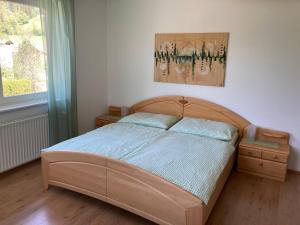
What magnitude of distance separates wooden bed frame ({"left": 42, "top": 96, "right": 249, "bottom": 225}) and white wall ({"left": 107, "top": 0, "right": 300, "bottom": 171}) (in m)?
1.26

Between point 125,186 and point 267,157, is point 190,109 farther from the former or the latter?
point 125,186

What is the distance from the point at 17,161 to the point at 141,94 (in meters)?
1.91

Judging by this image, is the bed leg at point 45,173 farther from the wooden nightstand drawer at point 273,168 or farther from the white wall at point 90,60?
the wooden nightstand drawer at point 273,168

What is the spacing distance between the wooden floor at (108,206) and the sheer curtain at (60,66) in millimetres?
736

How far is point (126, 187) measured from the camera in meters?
2.14

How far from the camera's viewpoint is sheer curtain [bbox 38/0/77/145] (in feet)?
9.91

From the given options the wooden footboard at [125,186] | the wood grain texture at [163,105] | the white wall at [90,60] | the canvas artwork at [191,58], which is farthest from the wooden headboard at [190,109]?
the wooden footboard at [125,186]

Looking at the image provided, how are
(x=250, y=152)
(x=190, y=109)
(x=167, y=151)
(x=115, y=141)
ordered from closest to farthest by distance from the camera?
(x=167, y=151)
(x=115, y=141)
(x=250, y=152)
(x=190, y=109)

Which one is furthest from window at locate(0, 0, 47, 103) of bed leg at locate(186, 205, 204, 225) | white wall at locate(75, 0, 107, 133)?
bed leg at locate(186, 205, 204, 225)

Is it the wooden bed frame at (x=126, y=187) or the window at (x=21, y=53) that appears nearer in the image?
the wooden bed frame at (x=126, y=187)

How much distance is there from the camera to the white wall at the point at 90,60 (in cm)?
355

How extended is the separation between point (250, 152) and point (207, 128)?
57 cm

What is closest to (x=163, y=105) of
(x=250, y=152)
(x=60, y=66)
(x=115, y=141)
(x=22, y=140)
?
(x=115, y=141)

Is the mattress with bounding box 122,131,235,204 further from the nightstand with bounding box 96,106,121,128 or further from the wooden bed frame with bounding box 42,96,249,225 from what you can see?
the nightstand with bounding box 96,106,121,128
